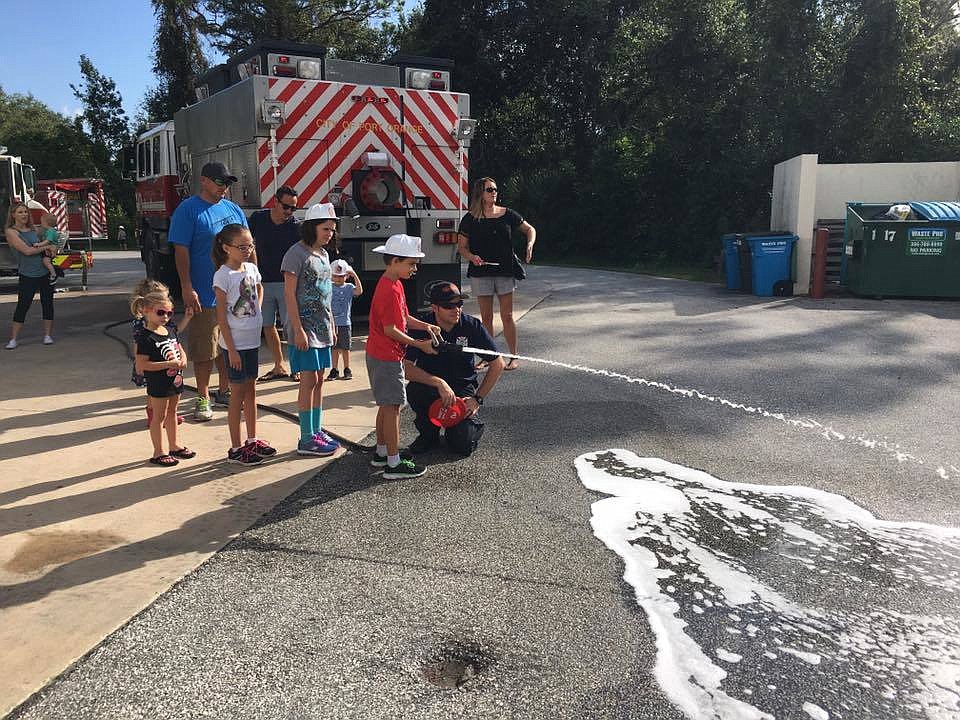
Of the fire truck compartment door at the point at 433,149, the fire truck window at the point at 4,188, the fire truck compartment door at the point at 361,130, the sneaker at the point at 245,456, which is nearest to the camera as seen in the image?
the sneaker at the point at 245,456

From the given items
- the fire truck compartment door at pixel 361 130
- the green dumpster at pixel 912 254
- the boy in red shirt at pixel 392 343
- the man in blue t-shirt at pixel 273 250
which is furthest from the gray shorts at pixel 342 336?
the green dumpster at pixel 912 254

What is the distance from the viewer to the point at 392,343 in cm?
459

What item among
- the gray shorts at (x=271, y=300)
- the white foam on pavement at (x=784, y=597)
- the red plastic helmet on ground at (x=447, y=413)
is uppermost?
the gray shorts at (x=271, y=300)

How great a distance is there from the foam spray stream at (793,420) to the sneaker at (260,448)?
4.46 ft

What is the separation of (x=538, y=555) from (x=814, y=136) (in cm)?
1844

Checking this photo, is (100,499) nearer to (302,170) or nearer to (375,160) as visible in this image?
(302,170)

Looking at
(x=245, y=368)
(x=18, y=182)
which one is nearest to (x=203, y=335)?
(x=245, y=368)

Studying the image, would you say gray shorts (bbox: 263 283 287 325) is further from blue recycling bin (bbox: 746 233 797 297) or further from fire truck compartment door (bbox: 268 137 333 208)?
blue recycling bin (bbox: 746 233 797 297)

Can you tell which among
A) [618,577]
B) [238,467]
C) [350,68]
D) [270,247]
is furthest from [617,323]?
[618,577]

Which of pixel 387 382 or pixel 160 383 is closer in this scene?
pixel 387 382

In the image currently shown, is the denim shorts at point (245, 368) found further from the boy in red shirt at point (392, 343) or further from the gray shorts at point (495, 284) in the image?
the gray shorts at point (495, 284)

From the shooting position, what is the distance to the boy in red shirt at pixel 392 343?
14.6 ft

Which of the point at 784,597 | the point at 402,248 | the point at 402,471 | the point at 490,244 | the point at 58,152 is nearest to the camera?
the point at 784,597

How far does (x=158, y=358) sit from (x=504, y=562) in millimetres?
2488
